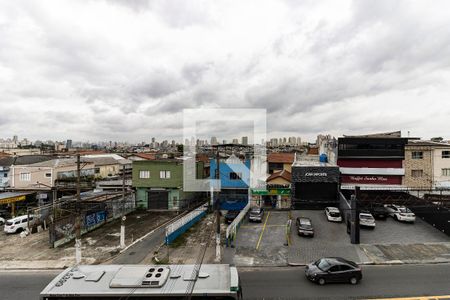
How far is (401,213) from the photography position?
2611 cm

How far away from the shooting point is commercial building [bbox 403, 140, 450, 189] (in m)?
33.0

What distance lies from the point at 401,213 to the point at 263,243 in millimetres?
15448

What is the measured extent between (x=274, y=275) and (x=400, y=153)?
2536 centimetres

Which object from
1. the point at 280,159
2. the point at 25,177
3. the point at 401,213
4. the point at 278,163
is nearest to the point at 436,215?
the point at 401,213

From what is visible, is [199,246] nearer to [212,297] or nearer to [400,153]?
[212,297]

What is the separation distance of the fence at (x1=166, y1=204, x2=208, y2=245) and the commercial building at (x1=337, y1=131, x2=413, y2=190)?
59.8ft

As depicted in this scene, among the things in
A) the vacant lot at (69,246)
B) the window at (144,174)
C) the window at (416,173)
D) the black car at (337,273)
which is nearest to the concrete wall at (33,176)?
the vacant lot at (69,246)

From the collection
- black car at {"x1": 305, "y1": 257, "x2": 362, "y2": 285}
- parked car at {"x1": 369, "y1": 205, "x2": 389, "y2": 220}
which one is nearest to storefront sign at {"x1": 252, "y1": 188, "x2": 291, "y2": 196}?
parked car at {"x1": 369, "y1": 205, "x2": 389, "y2": 220}

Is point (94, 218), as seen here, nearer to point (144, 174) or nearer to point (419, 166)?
point (144, 174)

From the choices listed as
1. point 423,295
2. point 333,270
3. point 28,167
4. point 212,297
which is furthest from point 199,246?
point 28,167

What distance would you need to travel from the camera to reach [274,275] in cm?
1573

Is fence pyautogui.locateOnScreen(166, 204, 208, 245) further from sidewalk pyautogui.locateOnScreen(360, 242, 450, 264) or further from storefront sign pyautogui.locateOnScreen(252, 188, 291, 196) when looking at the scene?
sidewalk pyautogui.locateOnScreen(360, 242, 450, 264)

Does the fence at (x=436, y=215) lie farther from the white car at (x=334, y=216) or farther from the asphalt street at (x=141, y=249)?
the asphalt street at (x=141, y=249)

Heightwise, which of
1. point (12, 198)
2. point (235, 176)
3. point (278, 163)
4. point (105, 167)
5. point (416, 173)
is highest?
point (278, 163)
